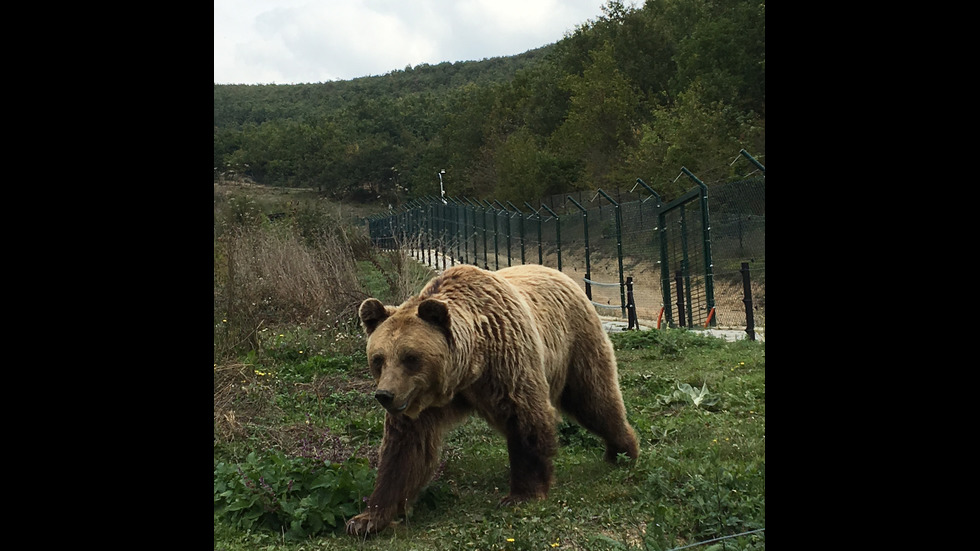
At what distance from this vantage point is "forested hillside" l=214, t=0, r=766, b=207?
30672 mm

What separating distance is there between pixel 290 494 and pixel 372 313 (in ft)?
3.69

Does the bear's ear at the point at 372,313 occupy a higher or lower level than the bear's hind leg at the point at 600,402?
higher

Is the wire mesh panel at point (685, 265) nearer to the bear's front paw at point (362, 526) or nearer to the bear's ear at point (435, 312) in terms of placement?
the bear's ear at point (435, 312)

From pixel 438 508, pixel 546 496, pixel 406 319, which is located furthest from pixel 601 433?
pixel 406 319

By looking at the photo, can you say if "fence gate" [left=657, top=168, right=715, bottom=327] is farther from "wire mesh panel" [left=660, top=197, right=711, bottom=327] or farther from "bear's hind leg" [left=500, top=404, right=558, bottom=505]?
"bear's hind leg" [left=500, top=404, right=558, bottom=505]

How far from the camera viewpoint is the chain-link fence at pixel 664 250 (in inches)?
514

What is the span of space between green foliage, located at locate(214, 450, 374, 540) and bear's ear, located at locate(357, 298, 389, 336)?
0.90 metres

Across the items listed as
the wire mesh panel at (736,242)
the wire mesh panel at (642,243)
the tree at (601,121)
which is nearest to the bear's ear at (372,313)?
the wire mesh panel at (736,242)

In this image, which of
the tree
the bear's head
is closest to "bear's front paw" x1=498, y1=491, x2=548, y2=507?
the bear's head

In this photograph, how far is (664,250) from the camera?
14.6 meters

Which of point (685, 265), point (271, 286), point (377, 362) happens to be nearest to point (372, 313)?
point (377, 362)

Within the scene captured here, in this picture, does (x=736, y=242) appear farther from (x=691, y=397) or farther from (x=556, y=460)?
(x=556, y=460)
